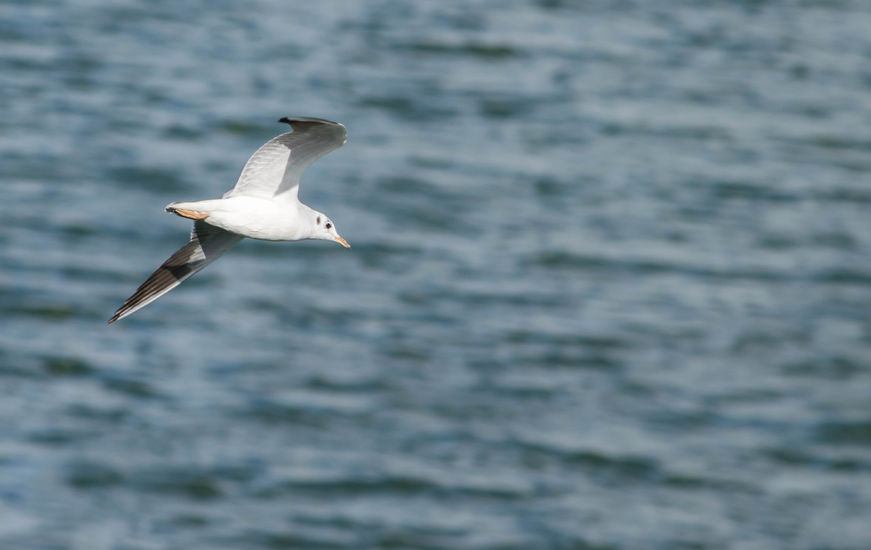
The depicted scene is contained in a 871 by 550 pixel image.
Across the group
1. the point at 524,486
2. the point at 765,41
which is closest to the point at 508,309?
the point at 524,486

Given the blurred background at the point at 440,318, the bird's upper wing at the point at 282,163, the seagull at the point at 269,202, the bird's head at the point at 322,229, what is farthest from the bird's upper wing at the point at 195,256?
the blurred background at the point at 440,318

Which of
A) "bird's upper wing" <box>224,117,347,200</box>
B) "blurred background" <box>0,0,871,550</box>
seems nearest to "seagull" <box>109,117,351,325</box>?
"bird's upper wing" <box>224,117,347,200</box>

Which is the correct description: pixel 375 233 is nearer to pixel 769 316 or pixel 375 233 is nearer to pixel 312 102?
pixel 312 102

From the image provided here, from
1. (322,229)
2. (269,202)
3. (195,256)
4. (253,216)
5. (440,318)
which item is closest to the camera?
(253,216)

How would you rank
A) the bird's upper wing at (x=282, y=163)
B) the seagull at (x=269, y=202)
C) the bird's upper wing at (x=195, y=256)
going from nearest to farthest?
the seagull at (x=269, y=202) → the bird's upper wing at (x=282, y=163) → the bird's upper wing at (x=195, y=256)

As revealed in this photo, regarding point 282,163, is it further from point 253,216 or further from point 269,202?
point 253,216

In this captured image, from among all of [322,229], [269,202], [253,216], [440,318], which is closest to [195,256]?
[322,229]

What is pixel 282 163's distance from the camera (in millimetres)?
8836

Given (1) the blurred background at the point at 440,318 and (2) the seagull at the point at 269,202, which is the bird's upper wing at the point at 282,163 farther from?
(1) the blurred background at the point at 440,318

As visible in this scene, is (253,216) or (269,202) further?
(269,202)

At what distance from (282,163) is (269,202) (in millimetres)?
267

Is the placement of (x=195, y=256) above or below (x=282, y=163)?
below

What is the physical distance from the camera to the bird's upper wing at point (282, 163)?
341 inches

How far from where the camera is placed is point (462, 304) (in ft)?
109
